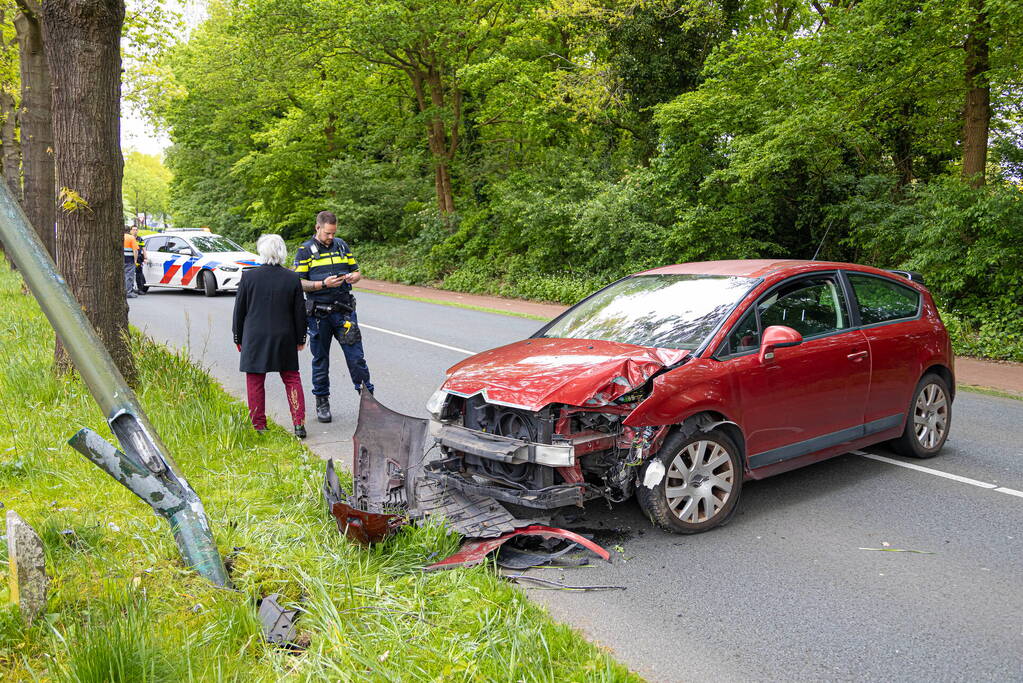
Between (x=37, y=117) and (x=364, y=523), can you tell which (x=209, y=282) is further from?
(x=364, y=523)

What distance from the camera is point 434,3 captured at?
2458cm

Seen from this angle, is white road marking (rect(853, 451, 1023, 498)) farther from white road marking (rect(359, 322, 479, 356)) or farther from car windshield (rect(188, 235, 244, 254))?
car windshield (rect(188, 235, 244, 254))

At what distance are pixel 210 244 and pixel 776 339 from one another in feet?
63.7

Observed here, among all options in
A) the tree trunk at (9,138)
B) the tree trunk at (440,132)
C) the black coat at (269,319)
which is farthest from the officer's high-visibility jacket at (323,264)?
the tree trunk at (440,132)

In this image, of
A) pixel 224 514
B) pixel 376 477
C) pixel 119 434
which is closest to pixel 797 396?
pixel 376 477

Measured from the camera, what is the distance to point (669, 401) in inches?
187

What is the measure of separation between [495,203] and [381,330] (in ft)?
41.5

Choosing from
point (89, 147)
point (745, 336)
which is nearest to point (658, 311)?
point (745, 336)

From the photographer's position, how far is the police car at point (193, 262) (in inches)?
810

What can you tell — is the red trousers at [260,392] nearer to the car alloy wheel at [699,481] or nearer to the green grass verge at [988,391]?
the car alloy wheel at [699,481]

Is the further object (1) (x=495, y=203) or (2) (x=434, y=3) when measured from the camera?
(1) (x=495, y=203)

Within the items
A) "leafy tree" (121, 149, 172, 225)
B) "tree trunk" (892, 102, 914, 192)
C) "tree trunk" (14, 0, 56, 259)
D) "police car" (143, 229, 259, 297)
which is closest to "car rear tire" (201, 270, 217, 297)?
"police car" (143, 229, 259, 297)

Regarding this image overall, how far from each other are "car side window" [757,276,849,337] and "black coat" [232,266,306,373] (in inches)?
154

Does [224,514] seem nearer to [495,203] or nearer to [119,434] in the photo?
[119,434]
